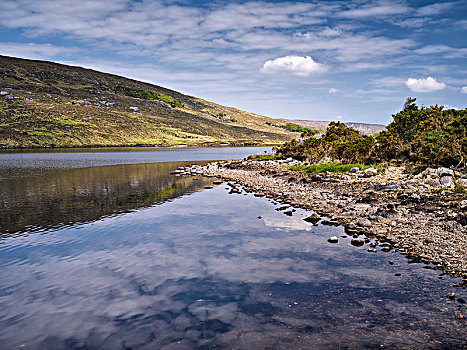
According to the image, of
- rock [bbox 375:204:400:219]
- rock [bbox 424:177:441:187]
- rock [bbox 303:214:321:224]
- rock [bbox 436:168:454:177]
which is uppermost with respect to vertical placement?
rock [bbox 436:168:454:177]

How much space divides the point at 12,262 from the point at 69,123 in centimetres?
17992

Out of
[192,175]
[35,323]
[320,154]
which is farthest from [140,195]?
[320,154]

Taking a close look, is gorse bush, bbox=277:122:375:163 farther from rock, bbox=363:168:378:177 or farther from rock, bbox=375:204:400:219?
rock, bbox=375:204:400:219

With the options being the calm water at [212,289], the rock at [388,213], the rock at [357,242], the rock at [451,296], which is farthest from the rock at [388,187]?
the rock at [451,296]

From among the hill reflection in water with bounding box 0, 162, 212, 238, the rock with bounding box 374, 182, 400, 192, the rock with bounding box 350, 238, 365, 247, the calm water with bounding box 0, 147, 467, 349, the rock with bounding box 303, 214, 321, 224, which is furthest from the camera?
the rock with bounding box 374, 182, 400, 192

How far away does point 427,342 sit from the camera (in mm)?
8406

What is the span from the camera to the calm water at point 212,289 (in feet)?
30.0

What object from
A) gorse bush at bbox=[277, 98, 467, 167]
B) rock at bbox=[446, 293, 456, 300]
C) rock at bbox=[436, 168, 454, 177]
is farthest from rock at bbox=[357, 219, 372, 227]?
gorse bush at bbox=[277, 98, 467, 167]

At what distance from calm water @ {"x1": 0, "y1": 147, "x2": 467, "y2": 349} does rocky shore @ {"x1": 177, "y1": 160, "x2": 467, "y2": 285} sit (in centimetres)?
128

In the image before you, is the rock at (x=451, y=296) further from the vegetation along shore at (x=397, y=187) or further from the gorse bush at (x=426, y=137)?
the gorse bush at (x=426, y=137)

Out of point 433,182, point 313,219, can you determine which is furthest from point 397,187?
point 313,219

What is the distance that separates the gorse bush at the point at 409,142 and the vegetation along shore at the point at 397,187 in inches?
3.6

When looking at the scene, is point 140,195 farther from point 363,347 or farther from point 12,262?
point 363,347

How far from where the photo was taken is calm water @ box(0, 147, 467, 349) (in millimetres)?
9156
